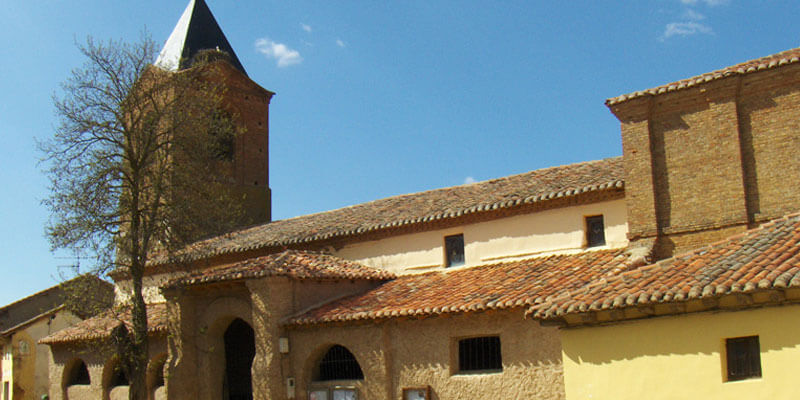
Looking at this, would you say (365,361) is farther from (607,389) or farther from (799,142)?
(799,142)

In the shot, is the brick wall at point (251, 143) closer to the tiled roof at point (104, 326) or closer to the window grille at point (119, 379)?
the tiled roof at point (104, 326)

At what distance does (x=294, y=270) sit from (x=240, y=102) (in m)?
12.7

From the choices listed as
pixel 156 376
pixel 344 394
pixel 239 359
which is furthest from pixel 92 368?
pixel 344 394

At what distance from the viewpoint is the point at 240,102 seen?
2686cm

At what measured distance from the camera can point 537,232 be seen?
1552cm

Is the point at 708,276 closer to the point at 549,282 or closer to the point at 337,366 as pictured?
the point at 549,282

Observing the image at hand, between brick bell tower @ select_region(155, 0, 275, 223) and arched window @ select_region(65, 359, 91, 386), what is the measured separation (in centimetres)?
725

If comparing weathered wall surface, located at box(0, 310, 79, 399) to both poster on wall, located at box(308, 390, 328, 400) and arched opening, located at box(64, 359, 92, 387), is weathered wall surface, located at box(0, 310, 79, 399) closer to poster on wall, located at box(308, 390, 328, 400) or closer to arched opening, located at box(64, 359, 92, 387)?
arched opening, located at box(64, 359, 92, 387)

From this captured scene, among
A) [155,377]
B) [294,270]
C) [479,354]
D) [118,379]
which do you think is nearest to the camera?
[479,354]

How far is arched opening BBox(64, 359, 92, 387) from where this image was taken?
20.9 meters

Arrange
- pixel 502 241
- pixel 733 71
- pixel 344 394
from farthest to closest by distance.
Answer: pixel 502 241 → pixel 344 394 → pixel 733 71

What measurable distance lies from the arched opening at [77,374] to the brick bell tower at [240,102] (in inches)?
286

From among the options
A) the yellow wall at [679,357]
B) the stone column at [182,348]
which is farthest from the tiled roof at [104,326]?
the yellow wall at [679,357]

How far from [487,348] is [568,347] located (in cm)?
343
